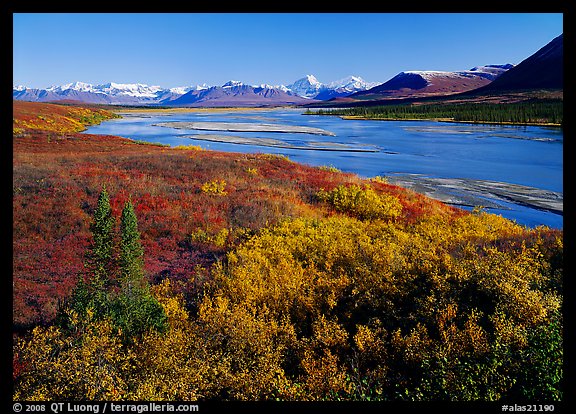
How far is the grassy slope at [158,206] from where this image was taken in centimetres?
1136

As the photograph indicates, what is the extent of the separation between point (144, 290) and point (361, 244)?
6087 mm

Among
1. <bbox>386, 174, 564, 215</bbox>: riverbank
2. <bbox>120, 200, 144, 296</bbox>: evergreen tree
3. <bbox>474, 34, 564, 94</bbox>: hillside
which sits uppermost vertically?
<bbox>474, 34, 564, 94</bbox>: hillside

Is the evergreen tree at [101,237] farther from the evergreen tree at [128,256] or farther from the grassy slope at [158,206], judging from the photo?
the grassy slope at [158,206]

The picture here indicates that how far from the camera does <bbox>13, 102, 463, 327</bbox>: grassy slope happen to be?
37.3 feet

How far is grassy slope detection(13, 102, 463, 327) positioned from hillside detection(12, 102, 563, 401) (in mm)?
100

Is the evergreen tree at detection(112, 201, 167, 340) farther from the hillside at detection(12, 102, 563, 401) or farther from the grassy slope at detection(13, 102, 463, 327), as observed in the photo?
the grassy slope at detection(13, 102, 463, 327)

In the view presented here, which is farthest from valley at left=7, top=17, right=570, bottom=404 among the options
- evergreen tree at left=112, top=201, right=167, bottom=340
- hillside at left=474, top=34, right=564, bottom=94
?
hillside at left=474, top=34, right=564, bottom=94

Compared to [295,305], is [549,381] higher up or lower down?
higher up

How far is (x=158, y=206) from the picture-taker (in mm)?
17375

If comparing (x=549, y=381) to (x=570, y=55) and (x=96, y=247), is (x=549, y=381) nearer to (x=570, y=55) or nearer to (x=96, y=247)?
(x=570, y=55)

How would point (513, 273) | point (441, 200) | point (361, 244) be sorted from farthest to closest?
point (441, 200) → point (361, 244) → point (513, 273)

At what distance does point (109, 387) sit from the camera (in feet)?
15.8

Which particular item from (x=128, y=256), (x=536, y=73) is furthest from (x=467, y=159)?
(x=536, y=73)
